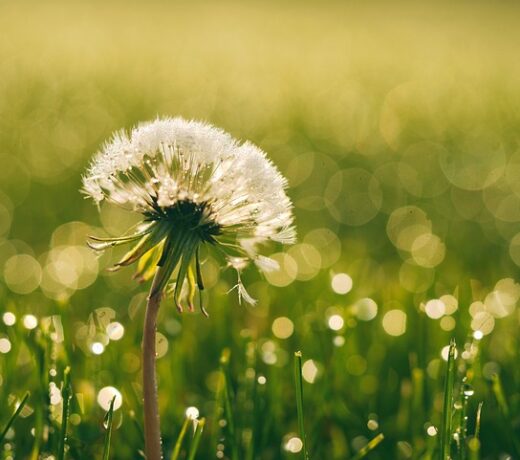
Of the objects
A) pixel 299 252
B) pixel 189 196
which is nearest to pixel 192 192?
pixel 189 196

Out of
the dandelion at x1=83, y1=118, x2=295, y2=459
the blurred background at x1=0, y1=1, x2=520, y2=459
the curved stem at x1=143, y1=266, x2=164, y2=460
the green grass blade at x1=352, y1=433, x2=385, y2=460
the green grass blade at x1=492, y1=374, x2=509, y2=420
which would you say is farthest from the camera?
the blurred background at x1=0, y1=1, x2=520, y2=459

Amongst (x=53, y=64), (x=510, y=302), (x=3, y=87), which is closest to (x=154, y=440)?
(x=510, y=302)

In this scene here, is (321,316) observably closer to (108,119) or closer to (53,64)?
(108,119)

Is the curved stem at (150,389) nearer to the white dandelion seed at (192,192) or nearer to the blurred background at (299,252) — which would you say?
the white dandelion seed at (192,192)

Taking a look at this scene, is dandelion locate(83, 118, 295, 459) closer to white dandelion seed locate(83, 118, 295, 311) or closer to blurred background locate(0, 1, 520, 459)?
white dandelion seed locate(83, 118, 295, 311)

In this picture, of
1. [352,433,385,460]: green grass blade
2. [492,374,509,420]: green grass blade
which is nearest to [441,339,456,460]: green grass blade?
[352,433,385,460]: green grass blade
